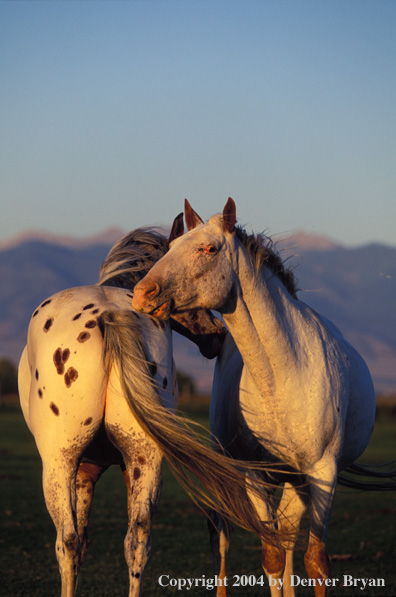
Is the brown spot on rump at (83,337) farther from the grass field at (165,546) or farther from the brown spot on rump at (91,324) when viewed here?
the grass field at (165,546)

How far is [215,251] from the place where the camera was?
169 inches

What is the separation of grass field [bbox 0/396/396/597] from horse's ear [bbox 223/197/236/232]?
199cm

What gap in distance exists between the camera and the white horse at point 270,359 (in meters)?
4.23

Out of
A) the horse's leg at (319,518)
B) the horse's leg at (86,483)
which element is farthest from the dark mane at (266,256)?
the horse's leg at (86,483)

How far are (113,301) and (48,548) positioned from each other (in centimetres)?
600

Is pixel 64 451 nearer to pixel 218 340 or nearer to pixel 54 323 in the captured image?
pixel 54 323

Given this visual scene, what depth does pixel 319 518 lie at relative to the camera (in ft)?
15.3

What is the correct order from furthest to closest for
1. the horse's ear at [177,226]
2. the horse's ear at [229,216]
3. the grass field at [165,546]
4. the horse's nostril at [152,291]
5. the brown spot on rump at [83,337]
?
the grass field at [165,546]
the horse's ear at [177,226]
the horse's ear at [229,216]
the brown spot on rump at [83,337]
the horse's nostril at [152,291]

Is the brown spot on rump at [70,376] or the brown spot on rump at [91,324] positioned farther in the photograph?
the brown spot on rump at [91,324]

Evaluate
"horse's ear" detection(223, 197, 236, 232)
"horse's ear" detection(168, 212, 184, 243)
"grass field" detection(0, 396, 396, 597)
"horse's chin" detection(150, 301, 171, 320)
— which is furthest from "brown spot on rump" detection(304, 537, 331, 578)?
"horse's ear" detection(168, 212, 184, 243)

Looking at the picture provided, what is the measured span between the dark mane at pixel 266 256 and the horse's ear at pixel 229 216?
0.59 feet

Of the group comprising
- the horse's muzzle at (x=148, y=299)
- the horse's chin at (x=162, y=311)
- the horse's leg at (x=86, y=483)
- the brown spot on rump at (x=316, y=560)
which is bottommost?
the brown spot on rump at (x=316, y=560)

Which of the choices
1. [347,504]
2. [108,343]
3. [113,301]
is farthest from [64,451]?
[347,504]

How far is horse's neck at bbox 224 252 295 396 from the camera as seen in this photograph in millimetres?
4484
